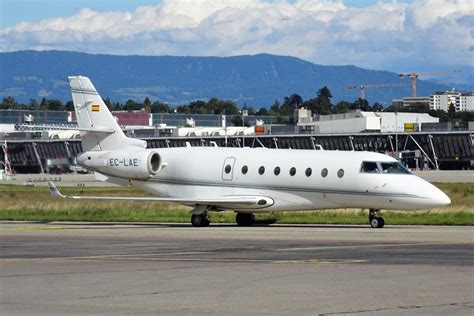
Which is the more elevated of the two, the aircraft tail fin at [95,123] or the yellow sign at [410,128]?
the aircraft tail fin at [95,123]

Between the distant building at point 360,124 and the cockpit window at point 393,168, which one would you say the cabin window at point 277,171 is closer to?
the cockpit window at point 393,168

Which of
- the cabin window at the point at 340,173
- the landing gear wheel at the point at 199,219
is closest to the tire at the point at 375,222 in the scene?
the cabin window at the point at 340,173

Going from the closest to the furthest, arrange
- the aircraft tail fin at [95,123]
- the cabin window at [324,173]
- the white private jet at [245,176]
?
the white private jet at [245,176], the cabin window at [324,173], the aircraft tail fin at [95,123]

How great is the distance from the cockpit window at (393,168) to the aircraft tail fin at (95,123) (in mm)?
10706

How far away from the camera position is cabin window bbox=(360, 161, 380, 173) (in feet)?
119

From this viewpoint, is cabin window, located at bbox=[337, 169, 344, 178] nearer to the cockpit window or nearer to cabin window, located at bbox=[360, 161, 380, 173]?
cabin window, located at bbox=[360, 161, 380, 173]

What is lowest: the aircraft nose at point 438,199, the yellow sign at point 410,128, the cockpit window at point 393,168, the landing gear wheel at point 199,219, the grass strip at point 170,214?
the grass strip at point 170,214

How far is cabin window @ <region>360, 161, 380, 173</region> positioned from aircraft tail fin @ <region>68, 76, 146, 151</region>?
9.98 meters

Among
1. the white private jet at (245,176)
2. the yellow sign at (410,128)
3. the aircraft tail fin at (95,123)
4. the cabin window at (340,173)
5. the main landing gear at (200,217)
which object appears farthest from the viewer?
the yellow sign at (410,128)

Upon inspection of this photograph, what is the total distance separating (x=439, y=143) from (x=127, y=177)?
83398 mm

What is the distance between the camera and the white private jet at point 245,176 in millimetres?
35750

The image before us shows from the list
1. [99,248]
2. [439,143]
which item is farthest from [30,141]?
[99,248]

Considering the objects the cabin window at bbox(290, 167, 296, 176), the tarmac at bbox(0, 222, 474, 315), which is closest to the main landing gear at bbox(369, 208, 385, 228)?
the tarmac at bbox(0, 222, 474, 315)

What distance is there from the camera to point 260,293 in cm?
1692
